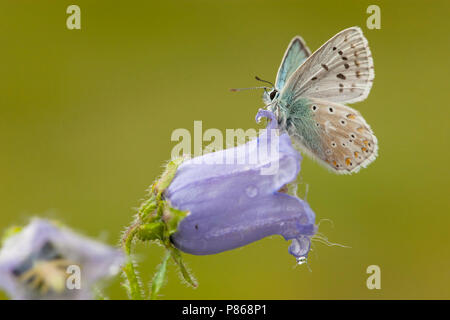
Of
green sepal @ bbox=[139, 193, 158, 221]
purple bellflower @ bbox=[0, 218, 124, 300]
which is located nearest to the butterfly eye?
green sepal @ bbox=[139, 193, 158, 221]

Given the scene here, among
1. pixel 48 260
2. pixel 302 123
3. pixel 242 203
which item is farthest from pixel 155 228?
pixel 302 123

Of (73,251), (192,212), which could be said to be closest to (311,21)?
(192,212)

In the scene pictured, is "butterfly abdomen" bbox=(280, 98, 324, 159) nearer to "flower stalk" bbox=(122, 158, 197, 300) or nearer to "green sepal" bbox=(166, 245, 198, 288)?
"flower stalk" bbox=(122, 158, 197, 300)

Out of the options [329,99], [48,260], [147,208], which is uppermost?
[329,99]

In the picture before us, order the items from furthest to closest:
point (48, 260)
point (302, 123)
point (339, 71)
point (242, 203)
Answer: point (302, 123), point (339, 71), point (242, 203), point (48, 260)

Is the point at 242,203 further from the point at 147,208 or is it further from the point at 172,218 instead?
the point at 147,208

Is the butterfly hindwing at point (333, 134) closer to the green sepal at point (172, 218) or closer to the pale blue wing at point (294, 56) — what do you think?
the pale blue wing at point (294, 56)

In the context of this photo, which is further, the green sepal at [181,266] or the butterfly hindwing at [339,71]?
the butterfly hindwing at [339,71]

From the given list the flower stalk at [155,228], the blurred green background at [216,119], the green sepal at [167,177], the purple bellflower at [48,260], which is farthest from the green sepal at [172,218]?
the blurred green background at [216,119]
